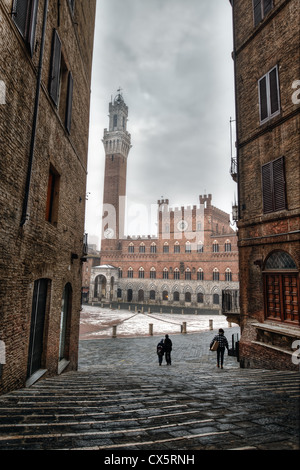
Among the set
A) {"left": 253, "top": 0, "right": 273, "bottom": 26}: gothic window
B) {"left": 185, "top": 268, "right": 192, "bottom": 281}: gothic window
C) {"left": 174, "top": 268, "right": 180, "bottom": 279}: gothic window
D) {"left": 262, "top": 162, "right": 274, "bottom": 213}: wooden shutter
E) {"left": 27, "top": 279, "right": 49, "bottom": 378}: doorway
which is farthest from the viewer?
{"left": 174, "top": 268, "right": 180, "bottom": 279}: gothic window

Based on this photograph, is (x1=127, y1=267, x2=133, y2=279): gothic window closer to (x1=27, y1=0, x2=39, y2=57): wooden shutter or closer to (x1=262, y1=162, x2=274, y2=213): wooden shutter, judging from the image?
(x1=262, y1=162, x2=274, y2=213): wooden shutter

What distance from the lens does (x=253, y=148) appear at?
939cm

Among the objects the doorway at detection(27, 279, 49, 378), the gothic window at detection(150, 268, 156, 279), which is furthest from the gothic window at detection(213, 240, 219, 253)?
the doorway at detection(27, 279, 49, 378)

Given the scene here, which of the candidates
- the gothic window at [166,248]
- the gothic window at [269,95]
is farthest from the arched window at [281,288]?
the gothic window at [166,248]

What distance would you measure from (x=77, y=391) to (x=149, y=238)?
141ft

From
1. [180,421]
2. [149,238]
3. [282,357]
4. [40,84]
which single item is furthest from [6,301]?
[149,238]

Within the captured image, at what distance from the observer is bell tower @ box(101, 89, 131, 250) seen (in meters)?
50.2

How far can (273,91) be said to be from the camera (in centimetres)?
862

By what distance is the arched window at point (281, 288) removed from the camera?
7500 mm

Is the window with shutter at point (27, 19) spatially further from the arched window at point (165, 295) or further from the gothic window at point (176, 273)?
the arched window at point (165, 295)

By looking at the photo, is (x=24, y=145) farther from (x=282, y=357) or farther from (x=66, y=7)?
(x=282, y=357)

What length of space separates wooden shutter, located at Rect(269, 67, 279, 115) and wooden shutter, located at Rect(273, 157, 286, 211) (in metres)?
1.72

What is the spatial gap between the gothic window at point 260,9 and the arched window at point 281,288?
7959mm

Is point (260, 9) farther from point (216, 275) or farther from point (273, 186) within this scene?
point (216, 275)
